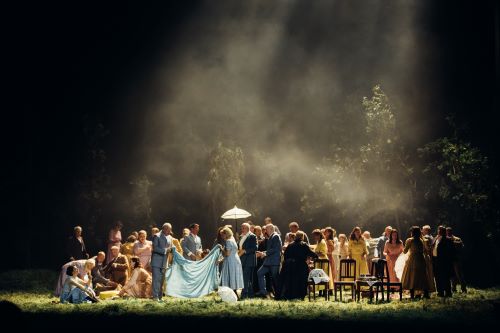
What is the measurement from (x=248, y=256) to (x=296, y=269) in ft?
5.17

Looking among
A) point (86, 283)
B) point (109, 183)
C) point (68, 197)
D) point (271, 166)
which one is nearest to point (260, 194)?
point (271, 166)

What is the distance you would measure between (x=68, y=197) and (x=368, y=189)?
16.4m

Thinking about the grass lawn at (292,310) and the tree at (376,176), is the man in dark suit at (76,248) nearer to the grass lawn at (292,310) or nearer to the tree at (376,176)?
the grass lawn at (292,310)

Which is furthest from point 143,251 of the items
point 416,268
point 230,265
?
point 416,268

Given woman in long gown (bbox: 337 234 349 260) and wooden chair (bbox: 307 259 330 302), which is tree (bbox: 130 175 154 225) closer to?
woman in long gown (bbox: 337 234 349 260)

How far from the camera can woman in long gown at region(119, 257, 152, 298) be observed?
17375mm

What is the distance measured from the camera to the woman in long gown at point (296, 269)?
16328mm

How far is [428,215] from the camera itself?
33281mm

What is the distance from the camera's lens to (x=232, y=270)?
16.8m

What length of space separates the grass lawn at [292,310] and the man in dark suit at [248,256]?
0.78 metres

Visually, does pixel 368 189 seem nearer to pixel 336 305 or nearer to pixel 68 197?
pixel 68 197

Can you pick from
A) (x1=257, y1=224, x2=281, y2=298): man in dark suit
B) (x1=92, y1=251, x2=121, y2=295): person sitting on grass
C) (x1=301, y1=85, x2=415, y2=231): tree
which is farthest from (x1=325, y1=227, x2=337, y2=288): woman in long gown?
(x1=301, y1=85, x2=415, y2=231): tree

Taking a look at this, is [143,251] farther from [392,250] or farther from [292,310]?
[392,250]

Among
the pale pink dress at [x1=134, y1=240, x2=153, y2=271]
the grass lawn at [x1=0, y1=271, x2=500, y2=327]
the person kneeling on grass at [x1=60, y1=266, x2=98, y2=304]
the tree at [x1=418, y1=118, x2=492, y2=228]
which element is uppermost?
the tree at [x1=418, y1=118, x2=492, y2=228]
